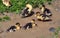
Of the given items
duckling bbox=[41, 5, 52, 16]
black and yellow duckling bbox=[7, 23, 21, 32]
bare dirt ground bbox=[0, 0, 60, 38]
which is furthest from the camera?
duckling bbox=[41, 5, 52, 16]

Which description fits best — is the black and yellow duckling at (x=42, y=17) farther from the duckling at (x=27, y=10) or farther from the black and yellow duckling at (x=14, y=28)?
the black and yellow duckling at (x=14, y=28)

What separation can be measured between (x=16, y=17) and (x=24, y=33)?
107 centimetres

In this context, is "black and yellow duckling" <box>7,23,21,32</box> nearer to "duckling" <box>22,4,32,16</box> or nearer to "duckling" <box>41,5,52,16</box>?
"duckling" <box>22,4,32,16</box>

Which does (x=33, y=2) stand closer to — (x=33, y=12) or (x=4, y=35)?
(x=33, y=12)

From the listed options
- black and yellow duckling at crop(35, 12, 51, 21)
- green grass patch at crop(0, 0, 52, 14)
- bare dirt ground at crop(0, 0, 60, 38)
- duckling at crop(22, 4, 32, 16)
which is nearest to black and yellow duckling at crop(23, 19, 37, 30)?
bare dirt ground at crop(0, 0, 60, 38)

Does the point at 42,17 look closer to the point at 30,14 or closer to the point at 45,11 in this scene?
the point at 45,11

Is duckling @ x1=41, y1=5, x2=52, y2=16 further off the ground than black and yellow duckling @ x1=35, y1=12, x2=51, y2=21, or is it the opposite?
duckling @ x1=41, y1=5, x2=52, y2=16

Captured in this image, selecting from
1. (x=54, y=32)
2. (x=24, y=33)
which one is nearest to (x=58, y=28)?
(x=54, y=32)

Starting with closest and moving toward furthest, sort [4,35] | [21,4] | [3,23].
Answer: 1. [4,35]
2. [3,23]
3. [21,4]

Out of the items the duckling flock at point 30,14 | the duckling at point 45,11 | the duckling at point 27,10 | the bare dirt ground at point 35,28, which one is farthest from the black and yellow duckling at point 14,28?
the duckling at point 45,11

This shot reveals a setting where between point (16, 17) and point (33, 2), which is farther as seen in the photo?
point (33, 2)

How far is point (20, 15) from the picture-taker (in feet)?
33.7

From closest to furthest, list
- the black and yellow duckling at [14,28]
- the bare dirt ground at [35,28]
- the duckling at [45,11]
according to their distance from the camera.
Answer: the bare dirt ground at [35,28] → the black and yellow duckling at [14,28] → the duckling at [45,11]

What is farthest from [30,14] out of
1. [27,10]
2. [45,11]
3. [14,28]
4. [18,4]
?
[14,28]
